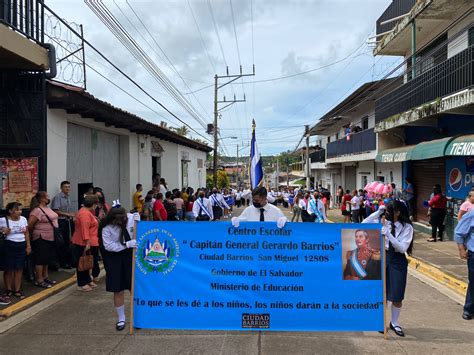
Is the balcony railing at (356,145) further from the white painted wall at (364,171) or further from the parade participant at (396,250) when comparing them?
the parade participant at (396,250)

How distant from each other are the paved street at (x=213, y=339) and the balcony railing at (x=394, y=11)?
1339cm

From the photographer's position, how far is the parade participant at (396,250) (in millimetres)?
4715

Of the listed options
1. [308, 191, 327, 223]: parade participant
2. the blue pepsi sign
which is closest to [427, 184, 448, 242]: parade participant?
the blue pepsi sign

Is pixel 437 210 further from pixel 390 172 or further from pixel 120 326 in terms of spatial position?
pixel 120 326

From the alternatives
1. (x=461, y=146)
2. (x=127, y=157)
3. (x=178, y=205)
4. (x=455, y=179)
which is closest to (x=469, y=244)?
(x=461, y=146)

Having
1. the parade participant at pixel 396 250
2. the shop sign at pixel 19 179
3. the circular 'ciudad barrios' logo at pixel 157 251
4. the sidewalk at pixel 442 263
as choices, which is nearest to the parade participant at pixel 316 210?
the sidewalk at pixel 442 263

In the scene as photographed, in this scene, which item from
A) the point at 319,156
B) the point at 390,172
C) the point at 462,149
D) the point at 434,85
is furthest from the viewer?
the point at 319,156

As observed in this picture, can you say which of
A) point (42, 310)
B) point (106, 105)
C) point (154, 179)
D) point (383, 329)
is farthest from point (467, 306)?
point (154, 179)

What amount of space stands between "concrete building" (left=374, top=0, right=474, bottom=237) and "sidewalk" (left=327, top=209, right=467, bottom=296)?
141 cm

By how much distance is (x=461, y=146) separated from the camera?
32.0ft

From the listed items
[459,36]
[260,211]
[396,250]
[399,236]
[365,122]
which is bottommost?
[396,250]

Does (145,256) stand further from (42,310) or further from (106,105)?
(106,105)

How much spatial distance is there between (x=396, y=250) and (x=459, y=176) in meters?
8.67

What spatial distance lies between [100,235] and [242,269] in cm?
183
